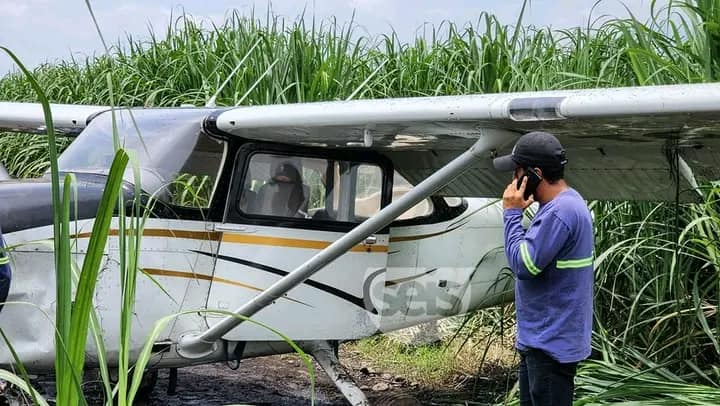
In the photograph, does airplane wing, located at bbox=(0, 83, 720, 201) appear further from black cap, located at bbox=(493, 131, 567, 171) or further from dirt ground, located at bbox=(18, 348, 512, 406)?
dirt ground, located at bbox=(18, 348, 512, 406)

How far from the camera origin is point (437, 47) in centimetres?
830

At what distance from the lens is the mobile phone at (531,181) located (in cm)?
328

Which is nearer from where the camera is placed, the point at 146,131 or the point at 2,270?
the point at 2,270

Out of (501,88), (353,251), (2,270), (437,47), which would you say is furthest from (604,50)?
(2,270)

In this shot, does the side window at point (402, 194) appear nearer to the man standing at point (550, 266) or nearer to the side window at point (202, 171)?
the side window at point (202, 171)

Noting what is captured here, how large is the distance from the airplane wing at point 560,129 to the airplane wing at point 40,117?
5.51 ft

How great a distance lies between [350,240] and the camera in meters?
4.20

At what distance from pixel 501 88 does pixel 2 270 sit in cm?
481

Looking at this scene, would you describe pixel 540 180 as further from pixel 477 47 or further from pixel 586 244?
pixel 477 47

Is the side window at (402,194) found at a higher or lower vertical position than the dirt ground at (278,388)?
higher

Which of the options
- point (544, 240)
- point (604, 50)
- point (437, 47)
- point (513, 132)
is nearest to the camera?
point (544, 240)

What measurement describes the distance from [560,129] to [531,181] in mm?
764

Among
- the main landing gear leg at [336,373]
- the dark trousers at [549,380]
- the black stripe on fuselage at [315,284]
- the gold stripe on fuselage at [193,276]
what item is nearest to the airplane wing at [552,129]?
the black stripe on fuselage at [315,284]

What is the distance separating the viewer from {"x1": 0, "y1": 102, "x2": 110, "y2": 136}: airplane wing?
5.80 meters
